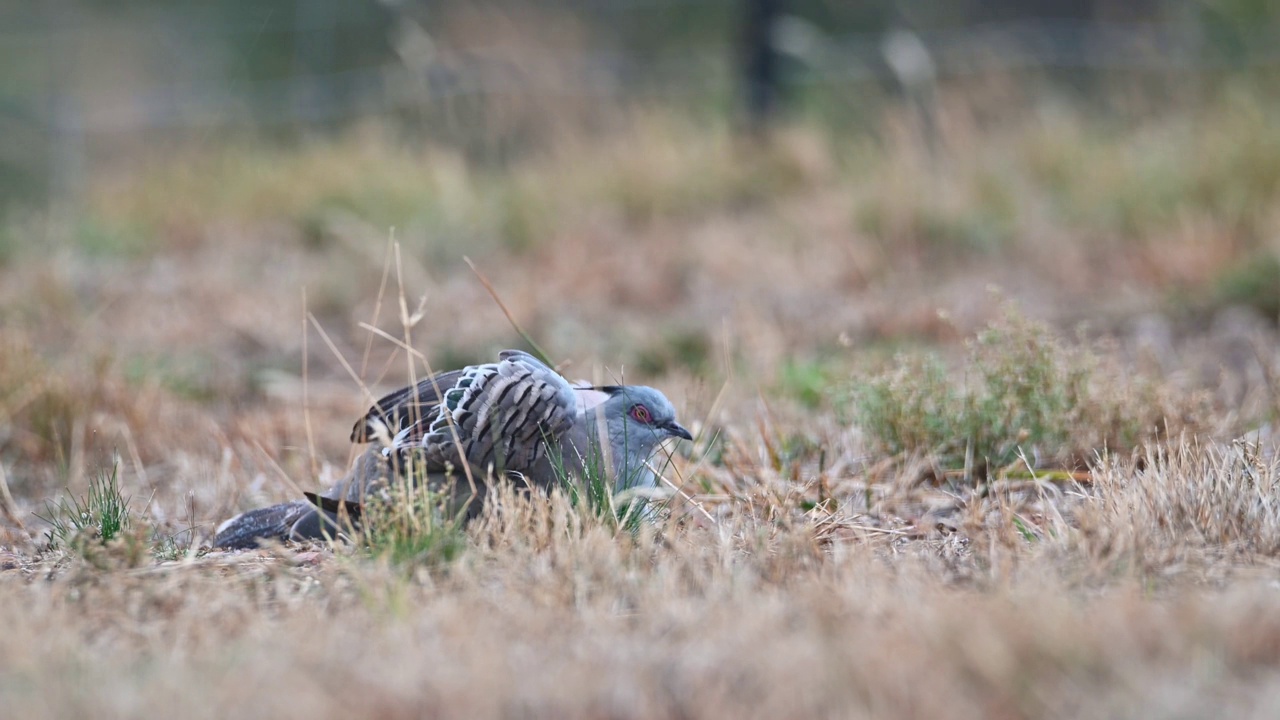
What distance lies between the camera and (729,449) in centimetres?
359

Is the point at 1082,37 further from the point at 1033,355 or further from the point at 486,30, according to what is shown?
the point at 1033,355

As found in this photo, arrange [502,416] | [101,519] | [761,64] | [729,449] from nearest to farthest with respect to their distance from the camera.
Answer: [502,416] < [101,519] < [729,449] < [761,64]

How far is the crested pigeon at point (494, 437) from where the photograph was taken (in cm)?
275

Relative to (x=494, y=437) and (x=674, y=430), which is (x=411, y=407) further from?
(x=674, y=430)

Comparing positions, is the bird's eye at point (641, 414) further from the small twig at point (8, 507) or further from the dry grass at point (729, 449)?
the small twig at point (8, 507)

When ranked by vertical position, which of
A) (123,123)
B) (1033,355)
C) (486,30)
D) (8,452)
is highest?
(486,30)

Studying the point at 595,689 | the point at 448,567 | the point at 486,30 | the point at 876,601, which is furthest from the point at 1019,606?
the point at 486,30

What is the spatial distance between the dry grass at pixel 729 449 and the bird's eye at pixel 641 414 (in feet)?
0.66

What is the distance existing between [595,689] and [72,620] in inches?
40.8

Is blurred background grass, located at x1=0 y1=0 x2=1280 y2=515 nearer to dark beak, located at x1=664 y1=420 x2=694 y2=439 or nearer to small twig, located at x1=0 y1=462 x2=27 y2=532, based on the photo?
small twig, located at x1=0 y1=462 x2=27 y2=532

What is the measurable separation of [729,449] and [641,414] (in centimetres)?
69

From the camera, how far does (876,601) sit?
217 centimetres

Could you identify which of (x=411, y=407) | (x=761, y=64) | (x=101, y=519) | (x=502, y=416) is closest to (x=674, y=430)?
(x=502, y=416)

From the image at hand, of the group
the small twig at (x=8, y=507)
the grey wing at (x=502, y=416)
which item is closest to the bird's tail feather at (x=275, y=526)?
the grey wing at (x=502, y=416)
